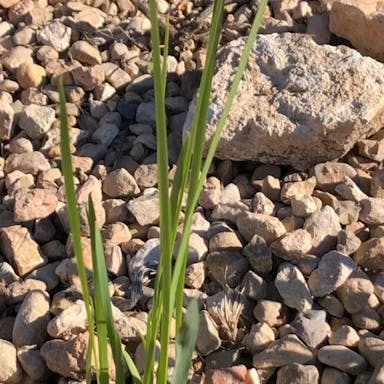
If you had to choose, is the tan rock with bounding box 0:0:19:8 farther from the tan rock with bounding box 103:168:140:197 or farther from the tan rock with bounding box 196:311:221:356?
the tan rock with bounding box 196:311:221:356

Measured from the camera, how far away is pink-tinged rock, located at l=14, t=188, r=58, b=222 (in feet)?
5.00

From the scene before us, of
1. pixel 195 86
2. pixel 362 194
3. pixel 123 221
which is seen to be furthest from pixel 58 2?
pixel 362 194

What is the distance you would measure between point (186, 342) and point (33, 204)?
2.35 feet

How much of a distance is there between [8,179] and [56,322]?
44 centimetres

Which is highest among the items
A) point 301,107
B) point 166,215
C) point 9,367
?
point 166,215

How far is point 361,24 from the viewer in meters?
1.84

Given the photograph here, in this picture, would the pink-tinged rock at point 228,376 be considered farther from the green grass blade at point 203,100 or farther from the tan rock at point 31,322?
the green grass blade at point 203,100

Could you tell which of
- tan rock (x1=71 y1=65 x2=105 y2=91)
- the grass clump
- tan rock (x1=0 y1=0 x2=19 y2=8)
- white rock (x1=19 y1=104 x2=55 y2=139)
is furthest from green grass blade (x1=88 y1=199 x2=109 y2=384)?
tan rock (x1=0 y1=0 x2=19 y2=8)

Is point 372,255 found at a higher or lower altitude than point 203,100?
lower

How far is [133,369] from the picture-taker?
3.40ft

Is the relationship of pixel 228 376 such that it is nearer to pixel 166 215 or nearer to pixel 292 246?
pixel 292 246

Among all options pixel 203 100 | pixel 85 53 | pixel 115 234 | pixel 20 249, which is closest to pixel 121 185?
pixel 115 234

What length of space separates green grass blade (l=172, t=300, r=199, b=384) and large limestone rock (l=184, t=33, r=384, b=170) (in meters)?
0.72

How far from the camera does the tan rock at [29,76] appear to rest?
1.86 m
